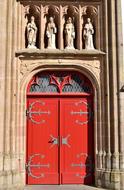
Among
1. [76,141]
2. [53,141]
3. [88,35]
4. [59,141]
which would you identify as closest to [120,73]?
[88,35]

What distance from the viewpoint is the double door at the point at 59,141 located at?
9.81 metres

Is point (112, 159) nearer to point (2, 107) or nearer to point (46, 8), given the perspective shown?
point (2, 107)

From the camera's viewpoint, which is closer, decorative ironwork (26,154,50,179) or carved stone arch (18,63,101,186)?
carved stone arch (18,63,101,186)

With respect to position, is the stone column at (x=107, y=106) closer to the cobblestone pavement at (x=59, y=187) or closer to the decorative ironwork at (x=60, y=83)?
the decorative ironwork at (x=60, y=83)

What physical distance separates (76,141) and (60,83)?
152 cm

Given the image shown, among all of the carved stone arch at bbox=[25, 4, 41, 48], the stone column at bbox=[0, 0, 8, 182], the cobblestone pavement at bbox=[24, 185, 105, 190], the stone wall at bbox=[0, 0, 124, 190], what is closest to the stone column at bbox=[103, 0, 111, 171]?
the stone wall at bbox=[0, 0, 124, 190]

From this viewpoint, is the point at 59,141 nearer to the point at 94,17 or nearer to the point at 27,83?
the point at 27,83

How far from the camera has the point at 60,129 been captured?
391 inches

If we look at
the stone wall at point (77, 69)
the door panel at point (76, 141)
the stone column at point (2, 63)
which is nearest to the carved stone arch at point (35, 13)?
the stone wall at point (77, 69)

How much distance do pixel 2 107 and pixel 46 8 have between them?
279cm

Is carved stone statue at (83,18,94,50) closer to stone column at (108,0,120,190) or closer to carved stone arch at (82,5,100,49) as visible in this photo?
carved stone arch at (82,5,100,49)

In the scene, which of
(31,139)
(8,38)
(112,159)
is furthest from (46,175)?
(8,38)

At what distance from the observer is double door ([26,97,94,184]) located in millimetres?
9812

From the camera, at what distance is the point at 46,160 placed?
9.84 meters
